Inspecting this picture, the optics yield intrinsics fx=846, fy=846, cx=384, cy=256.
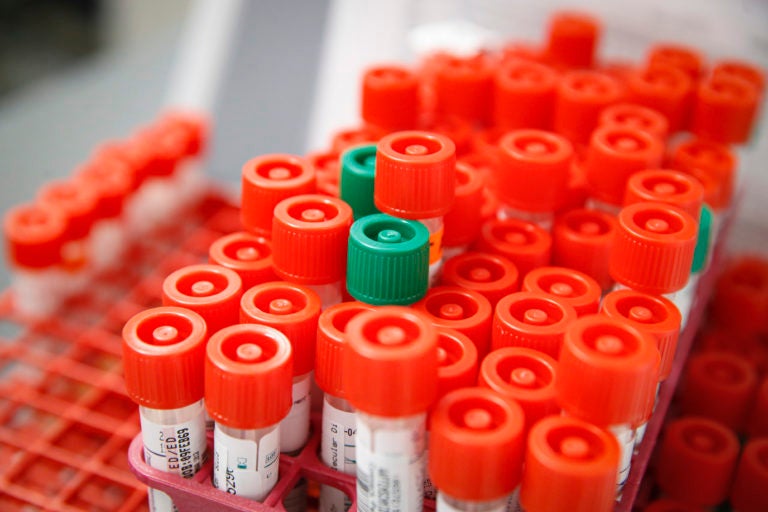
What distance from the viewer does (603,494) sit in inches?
17.7

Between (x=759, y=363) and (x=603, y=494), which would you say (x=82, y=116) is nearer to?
(x=759, y=363)

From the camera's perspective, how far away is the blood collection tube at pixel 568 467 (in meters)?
0.44

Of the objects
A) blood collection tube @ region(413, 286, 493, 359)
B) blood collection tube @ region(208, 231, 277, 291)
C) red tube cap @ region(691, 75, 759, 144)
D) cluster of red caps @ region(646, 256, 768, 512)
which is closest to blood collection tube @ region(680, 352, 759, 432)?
cluster of red caps @ region(646, 256, 768, 512)

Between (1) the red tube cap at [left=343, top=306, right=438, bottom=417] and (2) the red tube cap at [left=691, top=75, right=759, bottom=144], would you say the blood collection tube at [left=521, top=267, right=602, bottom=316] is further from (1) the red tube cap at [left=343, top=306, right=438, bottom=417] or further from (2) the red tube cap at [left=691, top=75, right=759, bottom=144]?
(2) the red tube cap at [left=691, top=75, right=759, bottom=144]

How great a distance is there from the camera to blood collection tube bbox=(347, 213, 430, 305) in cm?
53

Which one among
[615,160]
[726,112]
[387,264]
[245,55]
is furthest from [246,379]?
[245,55]

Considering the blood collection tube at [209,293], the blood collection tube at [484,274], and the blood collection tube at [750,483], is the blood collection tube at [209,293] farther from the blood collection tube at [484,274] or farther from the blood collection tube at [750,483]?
the blood collection tube at [750,483]

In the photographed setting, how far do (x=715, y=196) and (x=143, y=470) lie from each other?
1.75 ft

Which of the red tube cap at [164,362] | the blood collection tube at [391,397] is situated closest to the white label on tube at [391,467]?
the blood collection tube at [391,397]

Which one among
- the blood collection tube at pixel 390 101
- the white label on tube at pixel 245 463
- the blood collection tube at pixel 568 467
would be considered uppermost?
the blood collection tube at pixel 390 101

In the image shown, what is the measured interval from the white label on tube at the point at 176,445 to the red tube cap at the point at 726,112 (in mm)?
554

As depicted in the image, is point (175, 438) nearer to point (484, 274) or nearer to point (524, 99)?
point (484, 274)

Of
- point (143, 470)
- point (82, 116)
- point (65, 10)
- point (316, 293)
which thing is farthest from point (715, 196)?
point (65, 10)

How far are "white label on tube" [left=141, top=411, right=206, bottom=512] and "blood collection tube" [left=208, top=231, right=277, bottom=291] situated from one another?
11 centimetres
